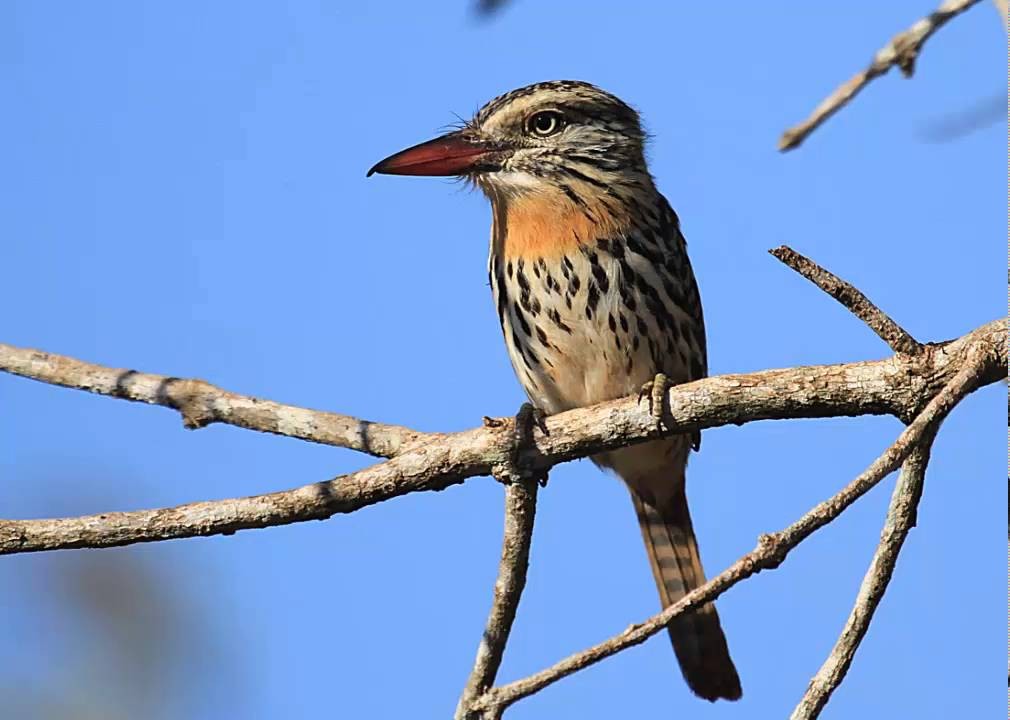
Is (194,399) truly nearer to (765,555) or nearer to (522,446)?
(522,446)

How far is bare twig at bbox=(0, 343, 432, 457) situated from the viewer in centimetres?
379

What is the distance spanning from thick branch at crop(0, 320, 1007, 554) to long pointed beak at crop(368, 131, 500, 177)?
1.20 meters

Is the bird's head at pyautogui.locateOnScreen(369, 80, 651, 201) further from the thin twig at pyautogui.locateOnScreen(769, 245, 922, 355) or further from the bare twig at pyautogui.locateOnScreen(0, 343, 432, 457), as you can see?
the thin twig at pyautogui.locateOnScreen(769, 245, 922, 355)

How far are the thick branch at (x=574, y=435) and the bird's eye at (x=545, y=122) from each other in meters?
1.29

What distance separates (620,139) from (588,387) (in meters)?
0.88

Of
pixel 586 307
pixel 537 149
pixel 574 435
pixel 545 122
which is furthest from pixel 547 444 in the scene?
pixel 545 122

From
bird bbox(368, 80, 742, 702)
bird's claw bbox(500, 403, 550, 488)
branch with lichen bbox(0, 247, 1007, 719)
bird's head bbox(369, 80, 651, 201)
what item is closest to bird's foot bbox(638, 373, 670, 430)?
branch with lichen bbox(0, 247, 1007, 719)

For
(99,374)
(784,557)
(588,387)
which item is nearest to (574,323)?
(588,387)

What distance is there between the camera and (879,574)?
8.75ft

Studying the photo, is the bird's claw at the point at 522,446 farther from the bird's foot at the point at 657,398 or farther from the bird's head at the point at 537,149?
the bird's head at the point at 537,149

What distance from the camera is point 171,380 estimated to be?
154 inches

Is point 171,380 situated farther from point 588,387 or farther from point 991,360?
point 991,360

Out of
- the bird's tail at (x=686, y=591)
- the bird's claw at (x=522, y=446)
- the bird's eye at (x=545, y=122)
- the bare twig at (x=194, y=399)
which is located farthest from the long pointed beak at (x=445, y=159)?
the bird's tail at (x=686, y=591)

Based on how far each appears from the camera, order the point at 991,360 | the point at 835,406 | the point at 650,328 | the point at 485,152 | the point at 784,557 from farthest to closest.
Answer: the point at 485,152 < the point at 650,328 < the point at 835,406 < the point at 991,360 < the point at 784,557
